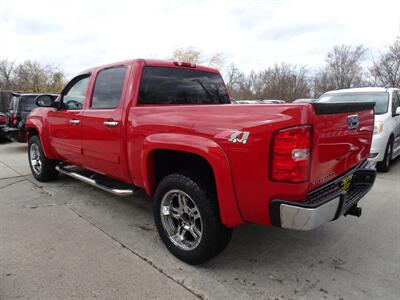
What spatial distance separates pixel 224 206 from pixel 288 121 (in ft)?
2.66

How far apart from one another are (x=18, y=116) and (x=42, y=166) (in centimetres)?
501

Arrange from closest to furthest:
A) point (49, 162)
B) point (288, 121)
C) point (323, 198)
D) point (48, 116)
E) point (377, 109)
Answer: point (288, 121), point (323, 198), point (48, 116), point (49, 162), point (377, 109)

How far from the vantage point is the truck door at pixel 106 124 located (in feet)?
11.1

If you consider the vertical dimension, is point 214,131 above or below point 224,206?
above

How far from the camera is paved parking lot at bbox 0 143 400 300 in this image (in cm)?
241

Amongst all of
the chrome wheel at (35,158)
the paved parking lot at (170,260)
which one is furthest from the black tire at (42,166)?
the paved parking lot at (170,260)

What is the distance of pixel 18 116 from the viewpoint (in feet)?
30.7

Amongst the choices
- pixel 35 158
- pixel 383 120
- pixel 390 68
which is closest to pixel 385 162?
pixel 383 120

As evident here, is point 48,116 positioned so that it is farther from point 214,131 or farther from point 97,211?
point 214,131

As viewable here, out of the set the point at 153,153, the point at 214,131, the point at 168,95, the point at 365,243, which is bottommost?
the point at 365,243

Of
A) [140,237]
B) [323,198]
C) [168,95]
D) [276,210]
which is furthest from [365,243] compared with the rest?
[168,95]

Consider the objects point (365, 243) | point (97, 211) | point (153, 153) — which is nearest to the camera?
point (153, 153)

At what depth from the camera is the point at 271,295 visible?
2.36 metres

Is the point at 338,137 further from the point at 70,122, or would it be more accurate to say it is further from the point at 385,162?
the point at 385,162
